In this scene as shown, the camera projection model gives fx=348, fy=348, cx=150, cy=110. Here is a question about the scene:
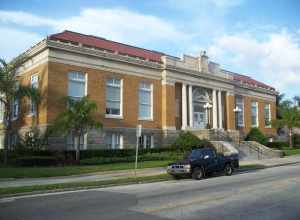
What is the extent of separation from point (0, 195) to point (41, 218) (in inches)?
205

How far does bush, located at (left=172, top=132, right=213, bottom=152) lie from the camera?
34250 millimetres

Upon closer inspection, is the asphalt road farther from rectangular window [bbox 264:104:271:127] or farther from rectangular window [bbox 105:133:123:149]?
rectangular window [bbox 264:104:271:127]

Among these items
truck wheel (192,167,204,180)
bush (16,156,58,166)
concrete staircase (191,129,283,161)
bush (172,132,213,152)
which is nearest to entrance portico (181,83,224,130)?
concrete staircase (191,129,283,161)

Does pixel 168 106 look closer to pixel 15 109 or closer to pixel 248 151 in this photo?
pixel 248 151

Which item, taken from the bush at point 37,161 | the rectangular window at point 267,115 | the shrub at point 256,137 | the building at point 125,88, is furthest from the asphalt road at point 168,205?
the rectangular window at point 267,115

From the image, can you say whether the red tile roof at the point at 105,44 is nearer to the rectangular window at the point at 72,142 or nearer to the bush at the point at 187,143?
the rectangular window at the point at 72,142

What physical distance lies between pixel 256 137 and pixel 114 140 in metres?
21.4

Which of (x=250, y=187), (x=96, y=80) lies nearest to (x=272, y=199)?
(x=250, y=187)

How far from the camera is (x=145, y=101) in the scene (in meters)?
37.1

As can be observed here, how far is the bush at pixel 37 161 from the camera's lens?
81.1 ft

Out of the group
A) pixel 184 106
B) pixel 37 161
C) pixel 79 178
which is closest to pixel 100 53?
pixel 184 106

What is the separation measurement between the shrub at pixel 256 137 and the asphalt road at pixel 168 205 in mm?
32294

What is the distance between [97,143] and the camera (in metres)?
31.9

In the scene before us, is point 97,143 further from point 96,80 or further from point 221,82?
point 221,82
